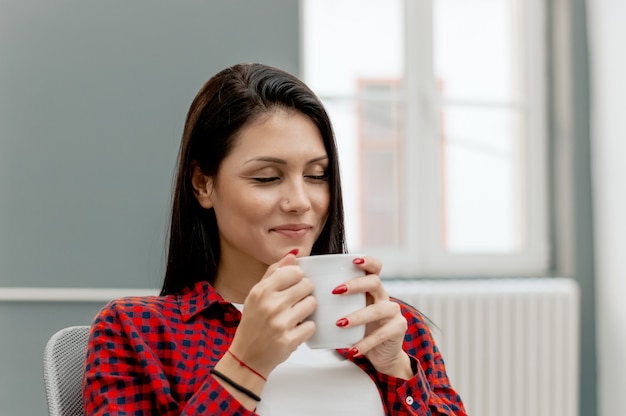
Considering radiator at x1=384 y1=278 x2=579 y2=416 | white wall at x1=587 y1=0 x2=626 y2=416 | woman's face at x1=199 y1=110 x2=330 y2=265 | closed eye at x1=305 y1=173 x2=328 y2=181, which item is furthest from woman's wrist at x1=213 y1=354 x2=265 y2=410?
white wall at x1=587 y1=0 x2=626 y2=416

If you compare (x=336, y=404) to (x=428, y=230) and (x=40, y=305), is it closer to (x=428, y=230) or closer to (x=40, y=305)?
(x=40, y=305)

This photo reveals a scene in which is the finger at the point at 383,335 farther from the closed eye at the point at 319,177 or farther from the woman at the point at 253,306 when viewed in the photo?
the closed eye at the point at 319,177

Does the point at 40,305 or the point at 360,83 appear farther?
the point at 360,83

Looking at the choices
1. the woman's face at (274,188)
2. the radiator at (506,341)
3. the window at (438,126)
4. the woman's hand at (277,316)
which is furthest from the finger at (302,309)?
the window at (438,126)

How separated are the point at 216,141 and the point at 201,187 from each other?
98mm

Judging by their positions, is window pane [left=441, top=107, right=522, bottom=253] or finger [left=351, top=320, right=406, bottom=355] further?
window pane [left=441, top=107, right=522, bottom=253]

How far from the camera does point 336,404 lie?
3.39 ft

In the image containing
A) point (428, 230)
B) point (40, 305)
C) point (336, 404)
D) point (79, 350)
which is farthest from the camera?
point (428, 230)

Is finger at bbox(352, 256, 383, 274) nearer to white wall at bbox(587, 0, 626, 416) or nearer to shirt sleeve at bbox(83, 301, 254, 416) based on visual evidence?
shirt sleeve at bbox(83, 301, 254, 416)

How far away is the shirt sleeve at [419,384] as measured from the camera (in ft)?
3.51

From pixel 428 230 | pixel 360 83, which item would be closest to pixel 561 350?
pixel 428 230

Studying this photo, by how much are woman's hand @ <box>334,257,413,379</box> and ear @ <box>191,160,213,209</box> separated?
1.12ft

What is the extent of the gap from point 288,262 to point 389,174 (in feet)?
6.20

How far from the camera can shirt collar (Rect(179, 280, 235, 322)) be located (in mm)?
1109
